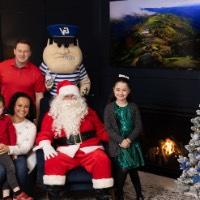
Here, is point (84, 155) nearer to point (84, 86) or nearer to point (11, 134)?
point (11, 134)

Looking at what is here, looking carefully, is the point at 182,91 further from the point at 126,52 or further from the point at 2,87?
the point at 2,87

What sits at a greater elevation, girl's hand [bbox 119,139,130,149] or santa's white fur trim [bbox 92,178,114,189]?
girl's hand [bbox 119,139,130,149]

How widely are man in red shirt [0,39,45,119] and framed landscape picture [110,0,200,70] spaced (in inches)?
42.4

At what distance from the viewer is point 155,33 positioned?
4.25 m

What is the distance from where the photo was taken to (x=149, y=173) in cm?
436

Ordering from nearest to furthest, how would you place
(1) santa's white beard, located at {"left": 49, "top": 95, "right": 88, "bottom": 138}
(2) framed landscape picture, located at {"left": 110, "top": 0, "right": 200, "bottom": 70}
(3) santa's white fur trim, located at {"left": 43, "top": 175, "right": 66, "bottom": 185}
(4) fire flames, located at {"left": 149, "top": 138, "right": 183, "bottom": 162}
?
1. (3) santa's white fur trim, located at {"left": 43, "top": 175, "right": 66, "bottom": 185}
2. (1) santa's white beard, located at {"left": 49, "top": 95, "right": 88, "bottom": 138}
3. (2) framed landscape picture, located at {"left": 110, "top": 0, "right": 200, "bottom": 70}
4. (4) fire flames, located at {"left": 149, "top": 138, "right": 183, "bottom": 162}

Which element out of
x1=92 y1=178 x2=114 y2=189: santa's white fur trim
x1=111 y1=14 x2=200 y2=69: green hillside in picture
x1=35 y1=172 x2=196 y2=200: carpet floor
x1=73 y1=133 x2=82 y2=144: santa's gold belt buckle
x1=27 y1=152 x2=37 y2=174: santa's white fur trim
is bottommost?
x1=35 y1=172 x2=196 y2=200: carpet floor

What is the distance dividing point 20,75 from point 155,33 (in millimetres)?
1308

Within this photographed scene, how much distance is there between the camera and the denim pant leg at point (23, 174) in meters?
3.39

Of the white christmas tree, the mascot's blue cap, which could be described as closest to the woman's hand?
the mascot's blue cap

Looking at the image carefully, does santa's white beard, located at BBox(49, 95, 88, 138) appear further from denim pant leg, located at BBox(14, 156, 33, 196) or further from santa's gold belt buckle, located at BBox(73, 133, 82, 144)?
denim pant leg, located at BBox(14, 156, 33, 196)

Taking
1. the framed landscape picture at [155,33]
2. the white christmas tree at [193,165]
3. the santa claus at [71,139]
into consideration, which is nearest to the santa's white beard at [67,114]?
the santa claus at [71,139]

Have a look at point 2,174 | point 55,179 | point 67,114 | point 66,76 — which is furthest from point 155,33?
point 2,174

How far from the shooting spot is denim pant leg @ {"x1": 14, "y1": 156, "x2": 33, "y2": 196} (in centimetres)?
339
